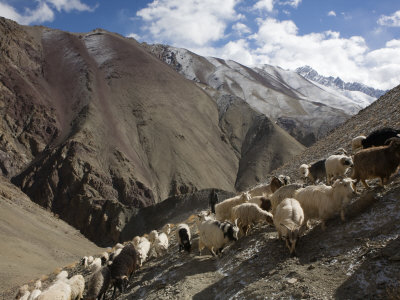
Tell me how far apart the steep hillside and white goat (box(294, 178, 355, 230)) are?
2399 cm

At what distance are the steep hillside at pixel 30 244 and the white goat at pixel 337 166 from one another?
931 inches

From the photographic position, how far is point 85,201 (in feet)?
213

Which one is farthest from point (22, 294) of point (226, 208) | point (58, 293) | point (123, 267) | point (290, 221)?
point (290, 221)

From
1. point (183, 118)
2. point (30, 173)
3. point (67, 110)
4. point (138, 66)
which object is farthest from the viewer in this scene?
point (138, 66)

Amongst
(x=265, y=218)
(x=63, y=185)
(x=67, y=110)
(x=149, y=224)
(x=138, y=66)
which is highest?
(x=138, y=66)

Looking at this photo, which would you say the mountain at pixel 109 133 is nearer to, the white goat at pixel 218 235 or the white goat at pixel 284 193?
the white goat at pixel 218 235

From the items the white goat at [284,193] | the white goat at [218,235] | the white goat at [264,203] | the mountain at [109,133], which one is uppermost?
the mountain at [109,133]

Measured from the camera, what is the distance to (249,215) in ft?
36.6

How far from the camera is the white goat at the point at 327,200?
897cm

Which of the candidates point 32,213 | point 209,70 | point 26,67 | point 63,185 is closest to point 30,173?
point 63,185

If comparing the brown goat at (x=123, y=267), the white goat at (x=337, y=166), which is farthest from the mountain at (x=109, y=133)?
the white goat at (x=337, y=166)

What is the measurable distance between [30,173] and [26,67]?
36.7 m

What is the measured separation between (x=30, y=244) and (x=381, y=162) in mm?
37564

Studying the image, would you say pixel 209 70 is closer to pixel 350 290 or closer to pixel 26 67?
pixel 26 67
